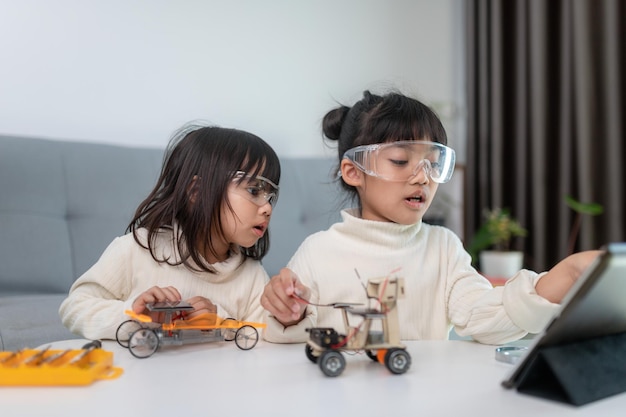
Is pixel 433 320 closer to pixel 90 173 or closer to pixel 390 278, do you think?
pixel 390 278

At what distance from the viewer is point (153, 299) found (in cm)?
100

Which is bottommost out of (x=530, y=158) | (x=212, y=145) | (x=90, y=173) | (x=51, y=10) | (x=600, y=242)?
(x=600, y=242)

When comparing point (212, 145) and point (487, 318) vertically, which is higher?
point (212, 145)

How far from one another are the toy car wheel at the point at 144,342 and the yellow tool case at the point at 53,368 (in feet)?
0.39

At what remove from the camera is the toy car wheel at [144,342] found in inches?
35.8

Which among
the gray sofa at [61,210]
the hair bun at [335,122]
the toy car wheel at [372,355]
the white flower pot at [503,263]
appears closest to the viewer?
the toy car wheel at [372,355]

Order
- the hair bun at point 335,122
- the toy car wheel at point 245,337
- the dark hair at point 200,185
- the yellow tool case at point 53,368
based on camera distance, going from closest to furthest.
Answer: the yellow tool case at point 53,368
the toy car wheel at point 245,337
the dark hair at point 200,185
the hair bun at point 335,122

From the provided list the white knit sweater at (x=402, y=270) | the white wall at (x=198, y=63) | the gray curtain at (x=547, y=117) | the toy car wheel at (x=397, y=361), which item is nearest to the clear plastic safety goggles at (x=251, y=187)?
the white knit sweater at (x=402, y=270)

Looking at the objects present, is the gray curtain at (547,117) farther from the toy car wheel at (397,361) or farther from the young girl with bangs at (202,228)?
the toy car wheel at (397,361)

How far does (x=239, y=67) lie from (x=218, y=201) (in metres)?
1.90

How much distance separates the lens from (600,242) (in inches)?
131

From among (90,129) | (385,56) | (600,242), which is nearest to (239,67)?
(90,129)

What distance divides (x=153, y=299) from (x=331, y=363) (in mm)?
366

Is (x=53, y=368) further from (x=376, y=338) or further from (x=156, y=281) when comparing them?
(x=156, y=281)
